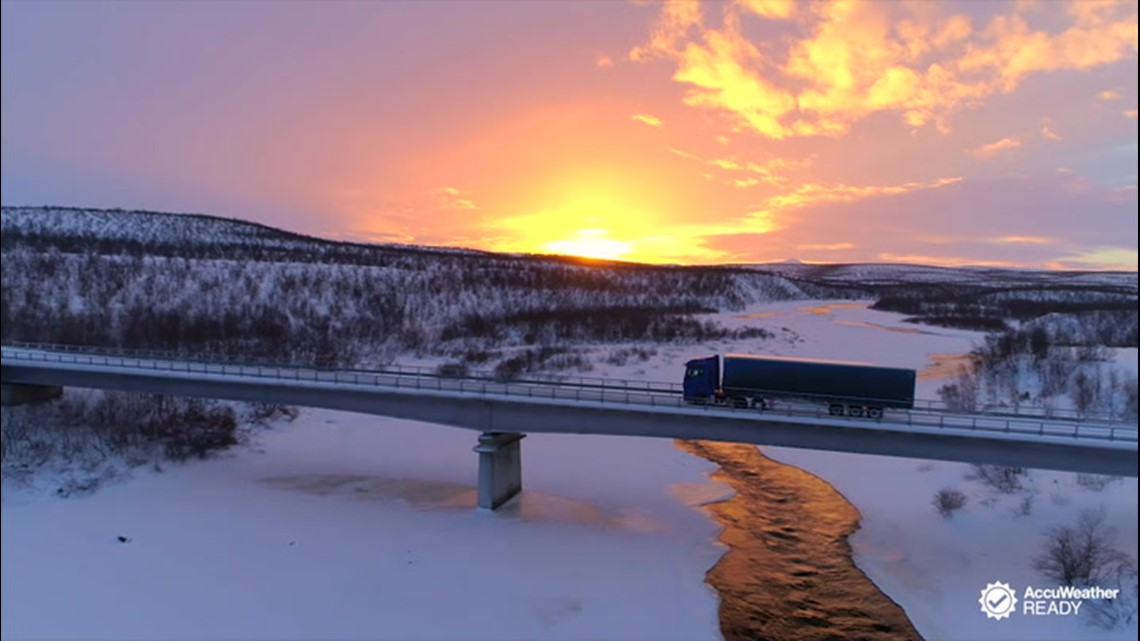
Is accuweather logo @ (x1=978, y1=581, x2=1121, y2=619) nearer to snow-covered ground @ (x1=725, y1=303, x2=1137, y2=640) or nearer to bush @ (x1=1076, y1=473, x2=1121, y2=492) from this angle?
snow-covered ground @ (x1=725, y1=303, x2=1137, y2=640)

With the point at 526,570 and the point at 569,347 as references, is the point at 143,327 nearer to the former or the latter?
the point at 569,347

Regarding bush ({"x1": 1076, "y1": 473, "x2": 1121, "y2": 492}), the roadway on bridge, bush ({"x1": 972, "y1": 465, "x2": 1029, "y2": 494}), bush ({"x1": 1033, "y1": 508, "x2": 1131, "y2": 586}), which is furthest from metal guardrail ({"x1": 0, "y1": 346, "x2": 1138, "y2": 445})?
bush ({"x1": 1076, "y1": 473, "x2": 1121, "y2": 492})

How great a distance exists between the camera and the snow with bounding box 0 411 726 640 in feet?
67.1

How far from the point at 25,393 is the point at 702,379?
40669mm

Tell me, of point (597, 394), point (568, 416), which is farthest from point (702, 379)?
point (568, 416)

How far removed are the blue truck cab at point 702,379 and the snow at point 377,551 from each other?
5.67m

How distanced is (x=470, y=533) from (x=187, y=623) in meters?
10.6

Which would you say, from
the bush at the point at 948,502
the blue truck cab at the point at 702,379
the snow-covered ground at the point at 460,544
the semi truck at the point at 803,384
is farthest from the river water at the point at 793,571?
the blue truck cab at the point at 702,379

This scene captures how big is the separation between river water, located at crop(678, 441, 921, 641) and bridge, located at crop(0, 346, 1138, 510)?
4196mm

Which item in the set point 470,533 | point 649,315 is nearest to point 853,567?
point 470,533

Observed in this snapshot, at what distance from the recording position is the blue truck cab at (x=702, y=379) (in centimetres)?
3008

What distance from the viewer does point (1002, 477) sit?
104 feet

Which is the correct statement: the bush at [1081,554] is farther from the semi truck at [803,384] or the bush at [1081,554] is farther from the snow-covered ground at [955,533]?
the semi truck at [803,384]

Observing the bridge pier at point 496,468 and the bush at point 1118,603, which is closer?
the bush at point 1118,603
